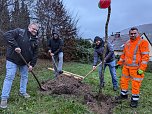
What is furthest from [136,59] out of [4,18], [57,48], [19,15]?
[19,15]

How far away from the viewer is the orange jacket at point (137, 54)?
22.3 ft

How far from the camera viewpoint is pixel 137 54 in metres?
6.92

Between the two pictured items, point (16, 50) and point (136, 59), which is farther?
point (136, 59)

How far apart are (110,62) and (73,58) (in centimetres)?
1480

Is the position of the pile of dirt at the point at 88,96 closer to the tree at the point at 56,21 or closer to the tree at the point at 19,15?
the tree at the point at 19,15

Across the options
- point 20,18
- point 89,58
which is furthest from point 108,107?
point 89,58

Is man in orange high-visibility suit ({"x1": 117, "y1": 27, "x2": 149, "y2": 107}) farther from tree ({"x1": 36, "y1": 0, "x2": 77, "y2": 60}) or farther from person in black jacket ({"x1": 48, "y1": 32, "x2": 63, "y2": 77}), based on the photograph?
tree ({"x1": 36, "y1": 0, "x2": 77, "y2": 60})

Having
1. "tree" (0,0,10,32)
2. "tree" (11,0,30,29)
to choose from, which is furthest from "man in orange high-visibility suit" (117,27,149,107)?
"tree" (11,0,30,29)

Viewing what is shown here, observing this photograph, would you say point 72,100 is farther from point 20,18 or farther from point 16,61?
point 20,18

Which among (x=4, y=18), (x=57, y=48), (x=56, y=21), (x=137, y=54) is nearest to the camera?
(x=137, y=54)

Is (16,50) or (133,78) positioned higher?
(16,50)

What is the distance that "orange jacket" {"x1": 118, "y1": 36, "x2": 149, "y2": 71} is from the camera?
6.79 meters

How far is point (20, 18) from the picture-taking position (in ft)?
61.5

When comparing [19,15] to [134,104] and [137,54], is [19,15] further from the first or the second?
[134,104]
